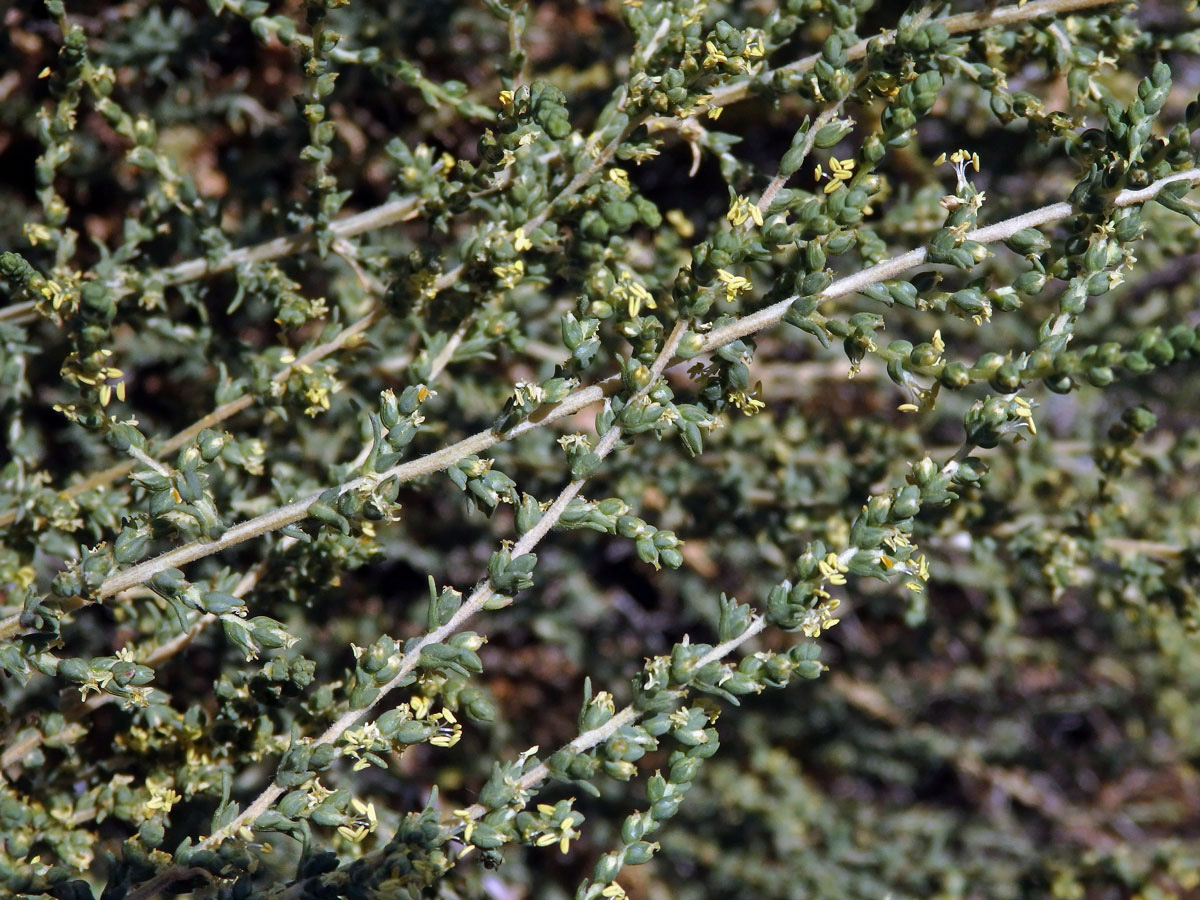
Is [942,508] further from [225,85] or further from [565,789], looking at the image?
[225,85]

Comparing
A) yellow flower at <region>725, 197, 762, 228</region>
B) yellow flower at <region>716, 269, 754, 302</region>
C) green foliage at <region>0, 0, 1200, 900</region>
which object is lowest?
green foliage at <region>0, 0, 1200, 900</region>

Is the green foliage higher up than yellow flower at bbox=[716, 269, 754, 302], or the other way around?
yellow flower at bbox=[716, 269, 754, 302]

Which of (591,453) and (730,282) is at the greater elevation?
(730,282)

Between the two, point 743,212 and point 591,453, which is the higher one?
point 743,212

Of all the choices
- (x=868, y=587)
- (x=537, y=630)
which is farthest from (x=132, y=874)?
(x=868, y=587)

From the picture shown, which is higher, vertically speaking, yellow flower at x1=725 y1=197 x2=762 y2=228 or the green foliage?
yellow flower at x1=725 y1=197 x2=762 y2=228

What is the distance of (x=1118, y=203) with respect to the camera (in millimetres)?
1983

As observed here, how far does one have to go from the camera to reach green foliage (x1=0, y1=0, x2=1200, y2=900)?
6.46 feet

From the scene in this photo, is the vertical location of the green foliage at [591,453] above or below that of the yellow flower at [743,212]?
below

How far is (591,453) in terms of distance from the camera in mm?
1948

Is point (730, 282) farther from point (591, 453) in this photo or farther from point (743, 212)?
point (591, 453)

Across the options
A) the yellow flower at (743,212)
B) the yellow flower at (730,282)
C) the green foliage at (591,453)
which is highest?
the yellow flower at (743,212)

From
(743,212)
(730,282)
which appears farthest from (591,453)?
(743,212)

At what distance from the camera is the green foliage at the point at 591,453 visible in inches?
77.5
